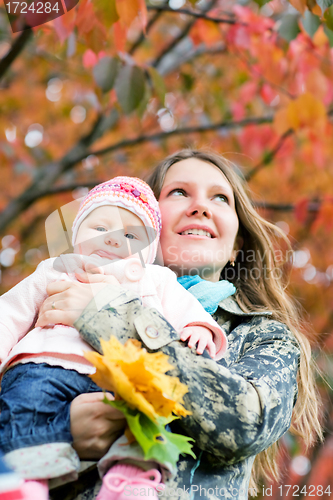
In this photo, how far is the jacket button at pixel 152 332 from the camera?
153 centimetres

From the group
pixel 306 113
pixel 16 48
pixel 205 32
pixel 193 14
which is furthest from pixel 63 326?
pixel 205 32

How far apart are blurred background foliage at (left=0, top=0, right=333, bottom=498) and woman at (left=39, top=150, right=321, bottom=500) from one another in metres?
0.50

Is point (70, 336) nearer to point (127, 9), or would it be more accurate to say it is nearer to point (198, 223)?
point (198, 223)

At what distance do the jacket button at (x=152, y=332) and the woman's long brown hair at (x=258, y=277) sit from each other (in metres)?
0.81

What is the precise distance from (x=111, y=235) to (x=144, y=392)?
2.72 ft

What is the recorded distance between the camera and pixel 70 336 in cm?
162

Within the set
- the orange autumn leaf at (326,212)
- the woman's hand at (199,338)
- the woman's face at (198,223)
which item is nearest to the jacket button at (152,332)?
the woman's hand at (199,338)

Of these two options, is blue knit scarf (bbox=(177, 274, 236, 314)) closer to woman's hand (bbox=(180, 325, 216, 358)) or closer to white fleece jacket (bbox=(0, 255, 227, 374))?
white fleece jacket (bbox=(0, 255, 227, 374))

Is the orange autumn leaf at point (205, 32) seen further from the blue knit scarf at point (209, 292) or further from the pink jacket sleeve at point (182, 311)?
the pink jacket sleeve at point (182, 311)

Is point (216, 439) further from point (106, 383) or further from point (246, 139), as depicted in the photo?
point (246, 139)

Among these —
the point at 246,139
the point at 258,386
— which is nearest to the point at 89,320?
the point at 258,386

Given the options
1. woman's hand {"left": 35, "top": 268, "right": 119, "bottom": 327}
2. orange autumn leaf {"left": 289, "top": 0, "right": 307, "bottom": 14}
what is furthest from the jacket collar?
orange autumn leaf {"left": 289, "top": 0, "right": 307, "bottom": 14}

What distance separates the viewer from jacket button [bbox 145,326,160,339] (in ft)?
5.01

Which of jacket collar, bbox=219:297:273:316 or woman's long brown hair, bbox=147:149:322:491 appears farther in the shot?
woman's long brown hair, bbox=147:149:322:491
